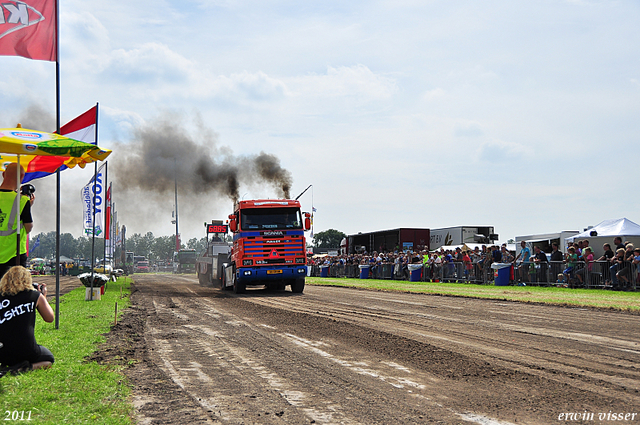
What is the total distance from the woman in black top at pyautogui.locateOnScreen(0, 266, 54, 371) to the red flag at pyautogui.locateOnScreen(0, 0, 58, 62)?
4.73 m

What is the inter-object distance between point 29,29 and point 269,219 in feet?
42.7

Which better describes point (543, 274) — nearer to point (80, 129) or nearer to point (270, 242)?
point (270, 242)

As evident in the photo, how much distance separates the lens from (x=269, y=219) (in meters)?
21.2

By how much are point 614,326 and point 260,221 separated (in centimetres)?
1385

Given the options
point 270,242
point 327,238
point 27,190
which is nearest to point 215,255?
point 270,242

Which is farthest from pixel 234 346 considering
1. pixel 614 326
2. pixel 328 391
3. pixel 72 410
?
pixel 614 326

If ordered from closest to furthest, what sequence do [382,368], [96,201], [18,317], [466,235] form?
1. [18,317]
2. [382,368]
3. [96,201]
4. [466,235]

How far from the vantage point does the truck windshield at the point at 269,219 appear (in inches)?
830

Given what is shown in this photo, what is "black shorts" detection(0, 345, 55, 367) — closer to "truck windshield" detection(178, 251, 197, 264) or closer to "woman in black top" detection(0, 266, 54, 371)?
"woman in black top" detection(0, 266, 54, 371)

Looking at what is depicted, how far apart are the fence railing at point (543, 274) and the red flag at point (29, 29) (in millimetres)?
17469

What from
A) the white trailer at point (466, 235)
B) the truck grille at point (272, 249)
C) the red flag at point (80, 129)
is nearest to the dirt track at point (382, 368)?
the red flag at point (80, 129)

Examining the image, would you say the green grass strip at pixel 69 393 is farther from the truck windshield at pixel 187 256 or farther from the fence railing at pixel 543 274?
the truck windshield at pixel 187 256

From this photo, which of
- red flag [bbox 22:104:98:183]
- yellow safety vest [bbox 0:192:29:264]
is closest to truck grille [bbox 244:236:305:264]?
red flag [bbox 22:104:98:183]

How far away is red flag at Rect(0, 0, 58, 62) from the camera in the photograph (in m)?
→ 8.55
